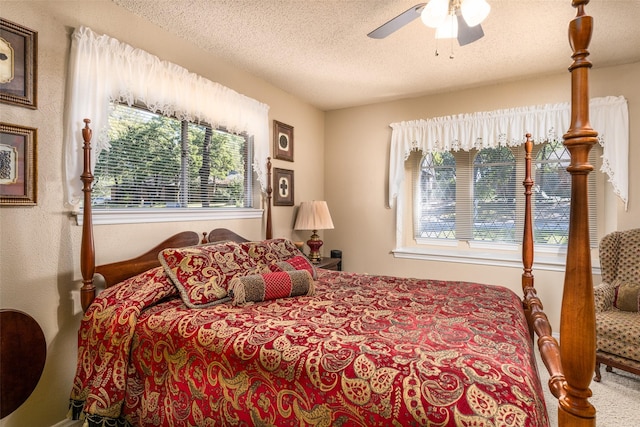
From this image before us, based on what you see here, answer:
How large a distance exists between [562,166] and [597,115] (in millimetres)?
545

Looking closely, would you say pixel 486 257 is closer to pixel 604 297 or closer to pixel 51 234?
pixel 604 297

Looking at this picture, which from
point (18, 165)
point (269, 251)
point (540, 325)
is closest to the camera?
point (540, 325)

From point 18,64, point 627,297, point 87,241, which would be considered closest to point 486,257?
point 627,297

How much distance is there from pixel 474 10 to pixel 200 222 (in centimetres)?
236

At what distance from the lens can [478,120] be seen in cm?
357

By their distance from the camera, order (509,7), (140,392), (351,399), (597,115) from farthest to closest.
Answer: (597,115) → (509,7) → (140,392) → (351,399)

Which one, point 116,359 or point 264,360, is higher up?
point 264,360

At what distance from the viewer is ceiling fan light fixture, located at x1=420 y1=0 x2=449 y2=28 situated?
5.88 ft

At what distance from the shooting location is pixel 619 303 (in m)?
2.63

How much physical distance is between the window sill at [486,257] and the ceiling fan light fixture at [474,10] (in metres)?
2.48

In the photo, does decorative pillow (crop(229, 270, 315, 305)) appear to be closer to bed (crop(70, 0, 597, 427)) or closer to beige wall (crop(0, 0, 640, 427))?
bed (crop(70, 0, 597, 427))

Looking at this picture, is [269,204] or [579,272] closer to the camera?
[579,272]

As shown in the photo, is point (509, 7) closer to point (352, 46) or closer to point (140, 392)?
point (352, 46)

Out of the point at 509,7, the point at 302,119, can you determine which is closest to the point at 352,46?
the point at 509,7
